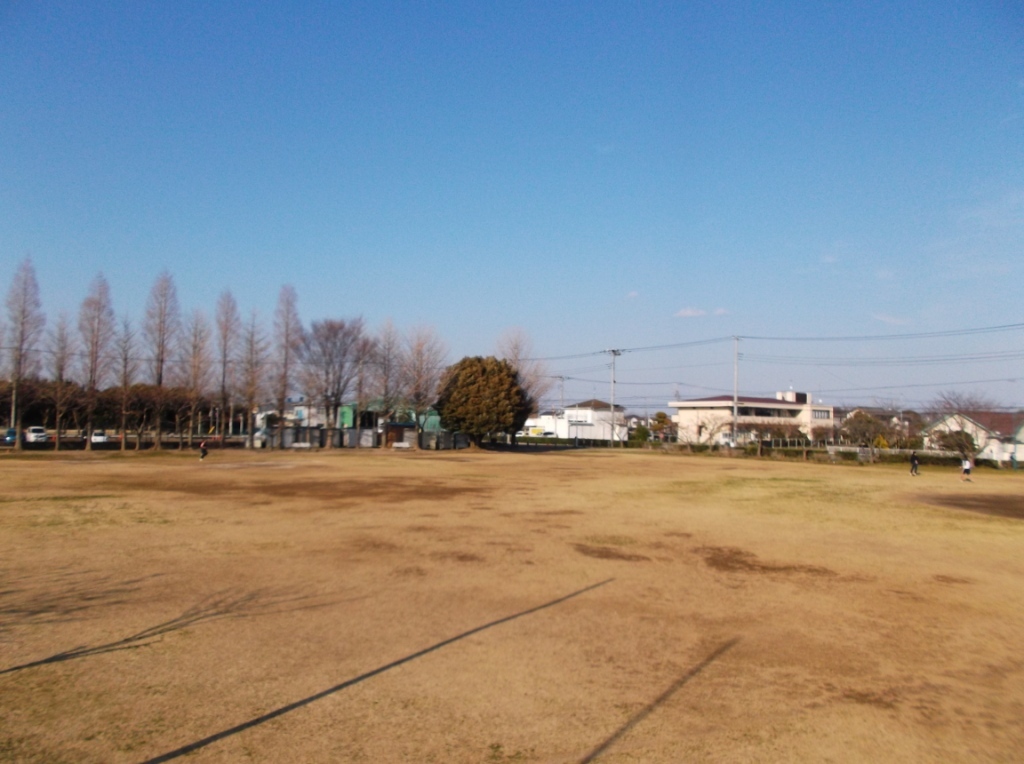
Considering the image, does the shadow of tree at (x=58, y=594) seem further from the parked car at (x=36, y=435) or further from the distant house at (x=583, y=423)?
the distant house at (x=583, y=423)

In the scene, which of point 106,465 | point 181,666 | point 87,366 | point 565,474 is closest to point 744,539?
point 181,666

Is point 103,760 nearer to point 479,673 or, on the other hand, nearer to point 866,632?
point 479,673

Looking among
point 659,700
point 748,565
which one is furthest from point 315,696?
point 748,565

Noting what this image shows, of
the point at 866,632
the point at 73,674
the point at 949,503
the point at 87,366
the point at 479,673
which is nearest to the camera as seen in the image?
the point at 73,674

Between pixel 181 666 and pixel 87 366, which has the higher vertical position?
pixel 87 366

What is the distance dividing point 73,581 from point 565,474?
26836 mm

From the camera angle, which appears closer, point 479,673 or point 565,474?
point 479,673

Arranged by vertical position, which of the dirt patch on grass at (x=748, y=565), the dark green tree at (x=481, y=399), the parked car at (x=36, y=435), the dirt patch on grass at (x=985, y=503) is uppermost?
the dark green tree at (x=481, y=399)

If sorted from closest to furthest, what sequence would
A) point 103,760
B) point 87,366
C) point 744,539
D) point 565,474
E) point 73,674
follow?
point 103,760 → point 73,674 → point 744,539 → point 565,474 → point 87,366

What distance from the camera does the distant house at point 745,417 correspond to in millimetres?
80625

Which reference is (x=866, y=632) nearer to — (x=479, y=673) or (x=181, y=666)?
(x=479, y=673)

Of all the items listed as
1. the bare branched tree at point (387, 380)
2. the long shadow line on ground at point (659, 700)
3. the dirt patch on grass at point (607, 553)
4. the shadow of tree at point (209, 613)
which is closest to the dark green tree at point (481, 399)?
the bare branched tree at point (387, 380)

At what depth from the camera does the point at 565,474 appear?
35219 millimetres

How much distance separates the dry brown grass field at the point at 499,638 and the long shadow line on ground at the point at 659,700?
0.09 ft
